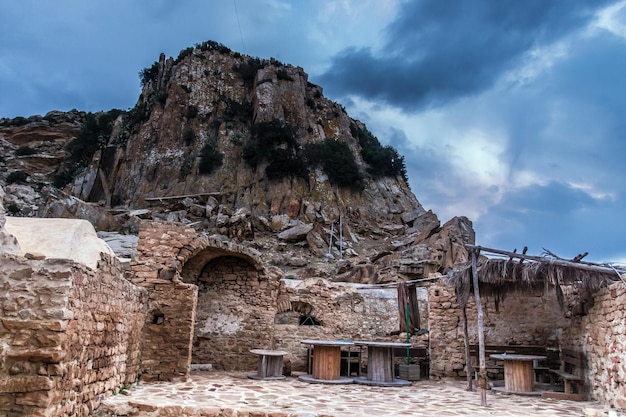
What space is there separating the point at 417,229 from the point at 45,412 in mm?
26422

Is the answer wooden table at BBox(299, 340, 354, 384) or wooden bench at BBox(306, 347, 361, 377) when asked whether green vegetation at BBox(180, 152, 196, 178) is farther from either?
wooden table at BBox(299, 340, 354, 384)

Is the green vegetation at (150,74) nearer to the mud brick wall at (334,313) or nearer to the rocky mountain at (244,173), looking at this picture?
the rocky mountain at (244,173)

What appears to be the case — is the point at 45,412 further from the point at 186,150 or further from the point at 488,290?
the point at 186,150

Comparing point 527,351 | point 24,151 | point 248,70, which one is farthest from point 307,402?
point 24,151

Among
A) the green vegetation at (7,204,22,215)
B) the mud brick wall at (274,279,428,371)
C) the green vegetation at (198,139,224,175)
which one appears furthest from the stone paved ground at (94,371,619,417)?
the green vegetation at (7,204,22,215)

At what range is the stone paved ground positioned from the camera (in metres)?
5.74

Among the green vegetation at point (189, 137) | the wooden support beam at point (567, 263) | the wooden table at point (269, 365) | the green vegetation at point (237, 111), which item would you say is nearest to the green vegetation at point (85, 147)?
the green vegetation at point (189, 137)

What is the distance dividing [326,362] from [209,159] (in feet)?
80.1

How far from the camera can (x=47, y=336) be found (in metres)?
4.38

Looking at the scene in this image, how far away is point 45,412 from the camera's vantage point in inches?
165

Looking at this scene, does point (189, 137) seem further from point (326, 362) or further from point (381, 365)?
point (381, 365)

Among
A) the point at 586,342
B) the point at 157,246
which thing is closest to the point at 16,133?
the point at 157,246

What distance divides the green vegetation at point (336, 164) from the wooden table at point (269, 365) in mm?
22078

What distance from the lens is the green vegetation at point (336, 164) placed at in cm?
3152
